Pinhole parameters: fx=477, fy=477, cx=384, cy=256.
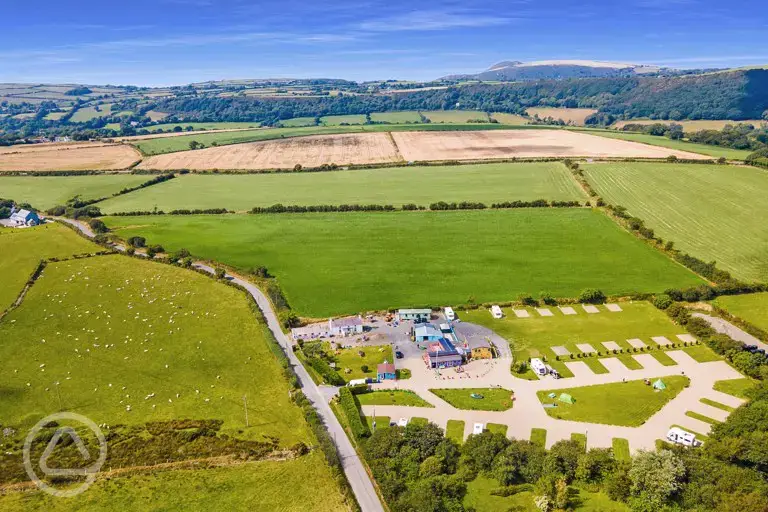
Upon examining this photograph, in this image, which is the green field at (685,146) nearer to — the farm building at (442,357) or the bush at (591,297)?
the bush at (591,297)

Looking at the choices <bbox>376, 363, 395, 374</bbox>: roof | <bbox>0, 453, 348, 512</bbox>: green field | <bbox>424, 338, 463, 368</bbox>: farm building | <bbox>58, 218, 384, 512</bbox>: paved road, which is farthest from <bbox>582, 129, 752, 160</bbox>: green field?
<bbox>0, 453, 348, 512</bbox>: green field

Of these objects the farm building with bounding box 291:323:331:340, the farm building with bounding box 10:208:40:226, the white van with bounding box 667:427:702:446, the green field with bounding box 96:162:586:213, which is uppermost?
the green field with bounding box 96:162:586:213

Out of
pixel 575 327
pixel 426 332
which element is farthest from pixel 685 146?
pixel 426 332

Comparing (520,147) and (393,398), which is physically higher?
(520,147)

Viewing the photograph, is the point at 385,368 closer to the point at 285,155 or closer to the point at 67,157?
the point at 285,155

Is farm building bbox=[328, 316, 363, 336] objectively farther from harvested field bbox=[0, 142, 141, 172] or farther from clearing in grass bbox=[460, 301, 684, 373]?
harvested field bbox=[0, 142, 141, 172]

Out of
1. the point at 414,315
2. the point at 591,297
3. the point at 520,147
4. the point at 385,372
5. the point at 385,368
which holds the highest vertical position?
the point at 520,147
